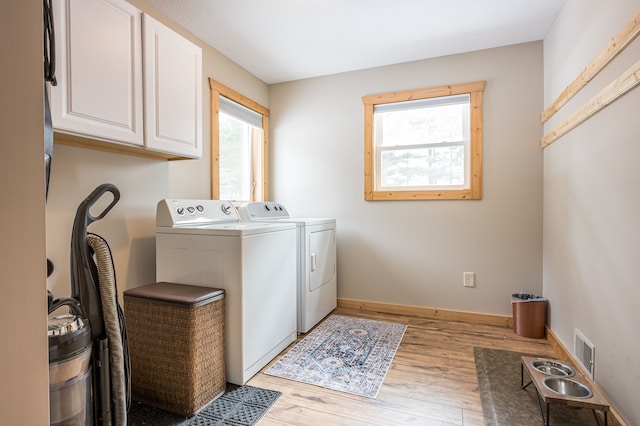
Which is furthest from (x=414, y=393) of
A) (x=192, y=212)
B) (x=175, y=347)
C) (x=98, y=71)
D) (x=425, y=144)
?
(x=98, y=71)

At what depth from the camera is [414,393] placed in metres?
1.85

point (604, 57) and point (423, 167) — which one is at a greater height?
point (604, 57)

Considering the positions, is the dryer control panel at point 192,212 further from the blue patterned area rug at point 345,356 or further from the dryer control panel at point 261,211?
the blue patterned area rug at point 345,356

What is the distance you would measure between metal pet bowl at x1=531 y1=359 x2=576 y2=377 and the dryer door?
1.57 meters

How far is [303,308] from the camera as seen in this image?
269 cm

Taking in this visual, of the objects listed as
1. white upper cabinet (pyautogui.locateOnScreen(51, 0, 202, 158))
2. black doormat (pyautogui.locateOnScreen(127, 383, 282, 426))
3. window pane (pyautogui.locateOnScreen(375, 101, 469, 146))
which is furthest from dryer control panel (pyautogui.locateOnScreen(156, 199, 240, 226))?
window pane (pyautogui.locateOnScreen(375, 101, 469, 146))

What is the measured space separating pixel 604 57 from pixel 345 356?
7.20 feet

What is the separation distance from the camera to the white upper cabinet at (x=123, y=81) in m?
1.49

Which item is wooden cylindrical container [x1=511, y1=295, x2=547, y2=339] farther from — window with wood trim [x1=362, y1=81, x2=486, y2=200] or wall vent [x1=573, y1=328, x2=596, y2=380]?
window with wood trim [x1=362, y1=81, x2=486, y2=200]

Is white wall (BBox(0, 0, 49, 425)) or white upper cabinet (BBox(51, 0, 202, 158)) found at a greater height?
white upper cabinet (BBox(51, 0, 202, 158))

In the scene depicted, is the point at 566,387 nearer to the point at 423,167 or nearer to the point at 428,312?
the point at 428,312

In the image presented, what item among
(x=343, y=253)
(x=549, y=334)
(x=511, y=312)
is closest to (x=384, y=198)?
(x=343, y=253)

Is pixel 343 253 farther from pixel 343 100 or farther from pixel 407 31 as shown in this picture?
pixel 407 31

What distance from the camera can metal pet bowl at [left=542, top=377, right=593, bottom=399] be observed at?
1545mm
